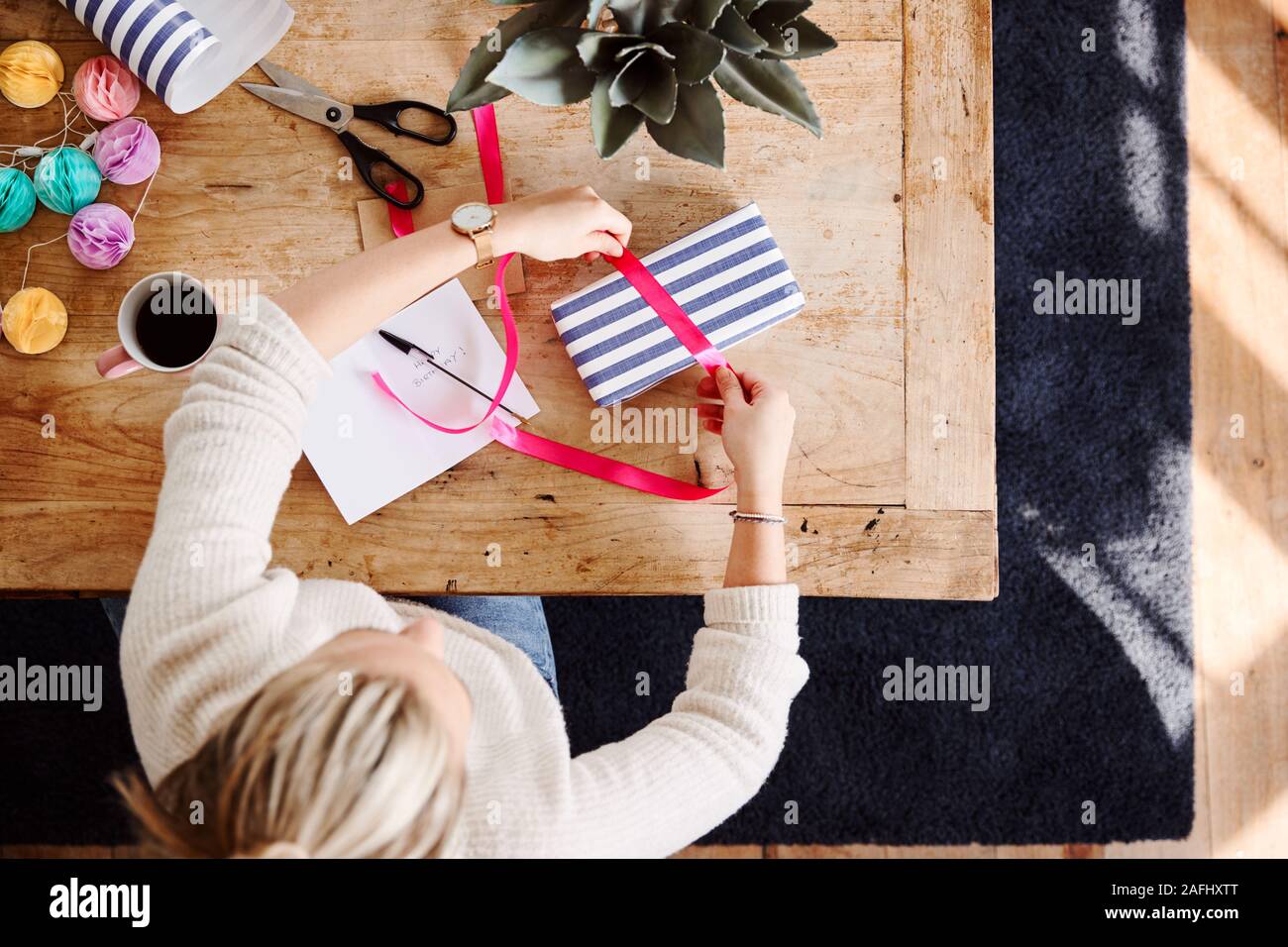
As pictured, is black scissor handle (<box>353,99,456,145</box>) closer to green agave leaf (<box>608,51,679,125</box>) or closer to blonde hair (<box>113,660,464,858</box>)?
green agave leaf (<box>608,51,679,125</box>)

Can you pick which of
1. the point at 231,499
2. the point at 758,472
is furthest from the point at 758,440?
the point at 231,499

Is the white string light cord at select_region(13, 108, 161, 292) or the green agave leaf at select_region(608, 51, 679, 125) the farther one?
the white string light cord at select_region(13, 108, 161, 292)

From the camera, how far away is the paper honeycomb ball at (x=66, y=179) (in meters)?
0.94

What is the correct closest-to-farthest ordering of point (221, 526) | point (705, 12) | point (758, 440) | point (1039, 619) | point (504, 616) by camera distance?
point (705, 12) → point (221, 526) → point (758, 440) → point (504, 616) → point (1039, 619)

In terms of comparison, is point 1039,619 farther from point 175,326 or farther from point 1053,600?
point 175,326

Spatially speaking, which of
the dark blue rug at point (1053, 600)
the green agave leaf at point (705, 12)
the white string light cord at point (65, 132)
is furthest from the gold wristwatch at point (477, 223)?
the dark blue rug at point (1053, 600)

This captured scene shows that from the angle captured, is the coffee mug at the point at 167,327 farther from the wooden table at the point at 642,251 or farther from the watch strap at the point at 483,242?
the watch strap at the point at 483,242

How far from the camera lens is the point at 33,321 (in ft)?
3.14

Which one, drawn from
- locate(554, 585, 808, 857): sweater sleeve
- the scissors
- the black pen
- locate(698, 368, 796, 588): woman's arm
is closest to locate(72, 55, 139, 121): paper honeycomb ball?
the scissors

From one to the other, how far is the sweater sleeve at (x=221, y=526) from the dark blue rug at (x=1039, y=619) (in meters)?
0.77

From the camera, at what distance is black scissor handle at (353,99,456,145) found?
996mm

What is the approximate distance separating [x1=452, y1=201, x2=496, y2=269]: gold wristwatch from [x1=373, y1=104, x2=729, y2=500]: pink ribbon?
36 mm

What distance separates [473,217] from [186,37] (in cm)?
33
